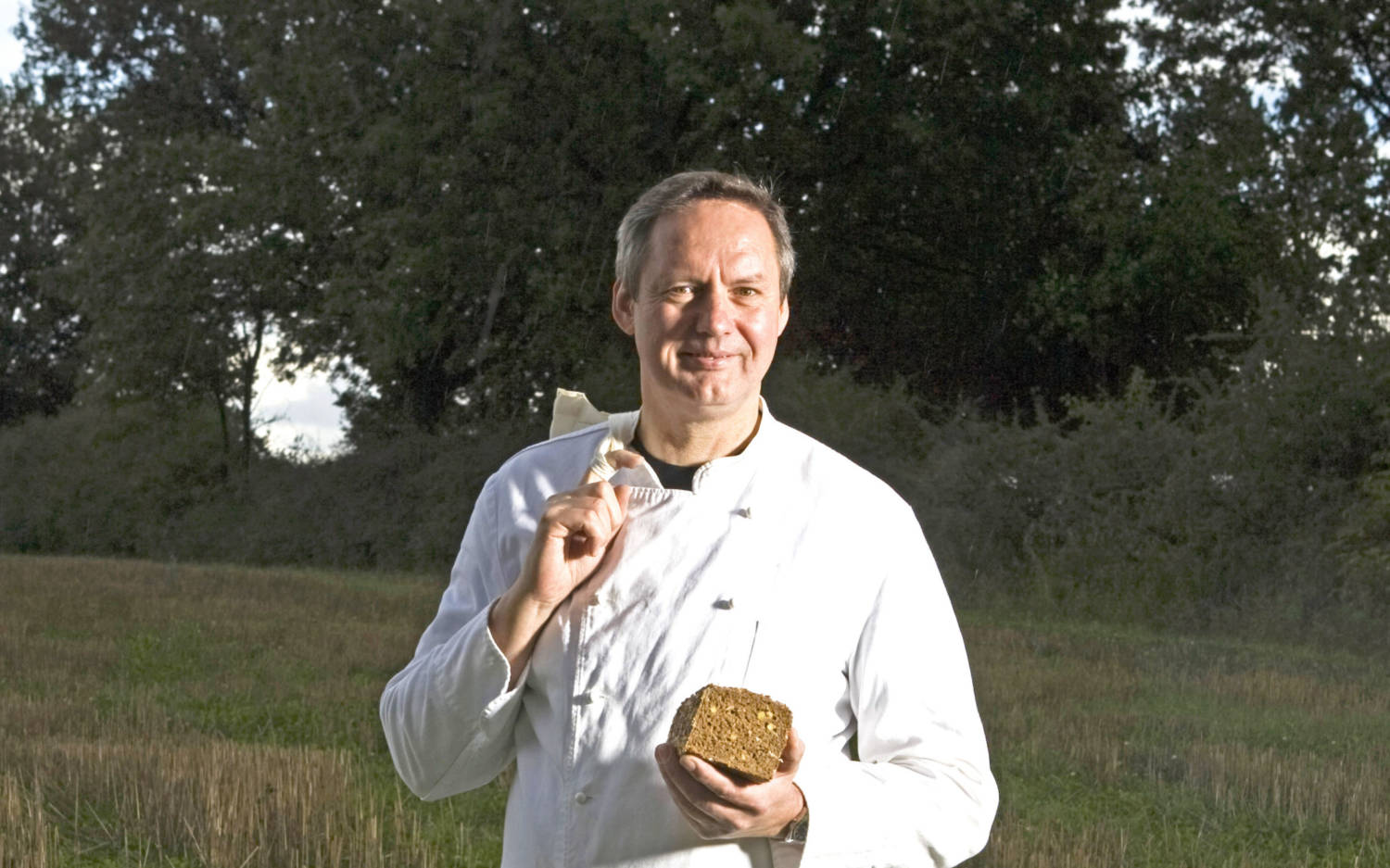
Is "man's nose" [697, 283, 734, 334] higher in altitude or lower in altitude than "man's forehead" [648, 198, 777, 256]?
lower

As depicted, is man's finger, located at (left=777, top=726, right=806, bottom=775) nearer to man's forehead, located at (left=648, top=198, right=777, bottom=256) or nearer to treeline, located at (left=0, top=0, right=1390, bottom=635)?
man's forehead, located at (left=648, top=198, right=777, bottom=256)

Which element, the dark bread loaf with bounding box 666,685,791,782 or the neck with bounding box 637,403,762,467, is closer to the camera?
the dark bread loaf with bounding box 666,685,791,782

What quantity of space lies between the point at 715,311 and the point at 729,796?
0.90 meters

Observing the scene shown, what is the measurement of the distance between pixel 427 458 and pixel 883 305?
9.09m

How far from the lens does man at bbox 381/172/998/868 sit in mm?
2695

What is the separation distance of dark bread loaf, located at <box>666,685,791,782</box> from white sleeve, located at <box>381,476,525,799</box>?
1.15 feet

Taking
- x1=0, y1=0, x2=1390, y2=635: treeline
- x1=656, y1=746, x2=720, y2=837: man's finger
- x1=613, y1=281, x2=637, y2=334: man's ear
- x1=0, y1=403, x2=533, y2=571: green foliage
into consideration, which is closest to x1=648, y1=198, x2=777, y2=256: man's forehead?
x1=613, y1=281, x2=637, y2=334: man's ear

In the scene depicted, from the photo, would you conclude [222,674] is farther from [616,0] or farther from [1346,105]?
[1346,105]

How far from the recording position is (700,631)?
2.80 m

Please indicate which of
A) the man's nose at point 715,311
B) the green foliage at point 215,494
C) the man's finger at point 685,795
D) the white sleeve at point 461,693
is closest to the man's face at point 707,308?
the man's nose at point 715,311

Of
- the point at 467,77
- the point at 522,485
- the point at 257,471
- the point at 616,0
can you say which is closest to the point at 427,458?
the point at 257,471

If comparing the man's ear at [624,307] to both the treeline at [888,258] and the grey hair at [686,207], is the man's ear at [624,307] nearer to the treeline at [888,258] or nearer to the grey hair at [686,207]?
the grey hair at [686,207]

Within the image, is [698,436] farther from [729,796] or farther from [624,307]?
[729,796]

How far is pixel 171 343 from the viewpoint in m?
30.7
